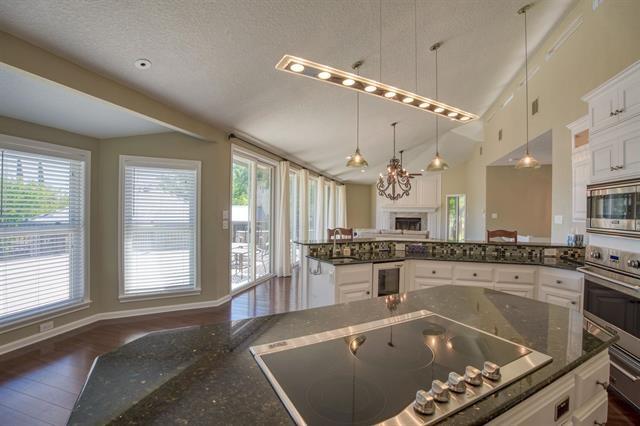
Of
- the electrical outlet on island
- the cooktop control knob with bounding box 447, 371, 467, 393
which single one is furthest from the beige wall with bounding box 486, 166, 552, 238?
the electrical outlet on island

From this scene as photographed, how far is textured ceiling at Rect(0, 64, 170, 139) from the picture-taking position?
221cm

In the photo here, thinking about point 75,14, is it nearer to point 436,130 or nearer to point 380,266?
point 380,266

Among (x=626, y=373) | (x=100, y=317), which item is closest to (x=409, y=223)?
(x=626, y=373)

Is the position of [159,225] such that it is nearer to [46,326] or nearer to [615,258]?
[46,326]

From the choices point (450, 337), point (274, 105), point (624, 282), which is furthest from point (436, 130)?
point (450, 337)

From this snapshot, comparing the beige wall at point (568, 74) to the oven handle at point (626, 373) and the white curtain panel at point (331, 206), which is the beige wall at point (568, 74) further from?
the white curtain panel at point (331, 206)

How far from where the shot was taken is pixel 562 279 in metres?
2.78

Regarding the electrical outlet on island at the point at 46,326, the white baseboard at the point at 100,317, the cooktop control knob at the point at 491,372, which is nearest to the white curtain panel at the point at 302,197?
the white baseboard at the point at 100,317

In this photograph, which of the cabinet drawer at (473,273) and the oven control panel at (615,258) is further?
the cabinet drawer at (473,273)

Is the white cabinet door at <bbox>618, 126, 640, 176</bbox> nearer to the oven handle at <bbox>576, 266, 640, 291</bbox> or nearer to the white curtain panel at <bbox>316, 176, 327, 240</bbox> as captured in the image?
the oven handle at <bbox>576, 266, 640, 291</bbox>

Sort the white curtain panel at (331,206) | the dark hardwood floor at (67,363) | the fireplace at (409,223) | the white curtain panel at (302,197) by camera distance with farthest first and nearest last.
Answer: the fireplace at (409,223) < the white curtain panel at (331,206) < the white curtain panel at (302,197) < the dark hardwood floor at (67,363)

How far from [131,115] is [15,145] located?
1066mm

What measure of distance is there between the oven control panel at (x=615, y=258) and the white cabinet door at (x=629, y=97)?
3.34ft

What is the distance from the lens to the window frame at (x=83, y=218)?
277 cm
